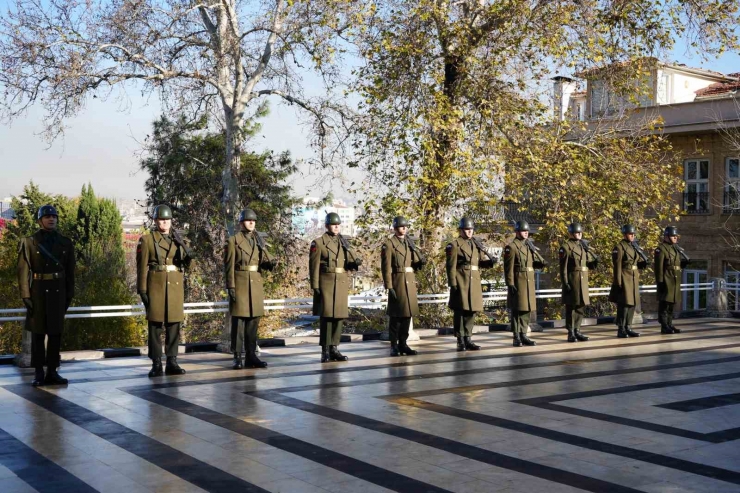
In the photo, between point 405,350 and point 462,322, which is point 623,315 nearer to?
point 462,322

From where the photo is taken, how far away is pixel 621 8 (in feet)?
64.3

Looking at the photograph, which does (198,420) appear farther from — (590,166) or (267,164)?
(267,164)

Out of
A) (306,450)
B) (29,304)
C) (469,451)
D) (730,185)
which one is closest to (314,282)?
(29,304)

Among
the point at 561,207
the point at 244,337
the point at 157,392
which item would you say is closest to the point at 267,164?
the point at 561,207

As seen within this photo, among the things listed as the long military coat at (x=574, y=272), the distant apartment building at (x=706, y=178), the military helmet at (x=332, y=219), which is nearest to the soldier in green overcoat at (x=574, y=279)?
the long military coat at (x=574, y=272)

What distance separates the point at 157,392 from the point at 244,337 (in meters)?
2.28

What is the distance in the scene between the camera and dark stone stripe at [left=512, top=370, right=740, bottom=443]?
757 cm

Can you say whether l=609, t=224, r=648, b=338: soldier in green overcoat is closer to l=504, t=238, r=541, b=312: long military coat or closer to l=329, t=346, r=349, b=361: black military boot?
l=504, t=238, r=541, b=312: long military coat

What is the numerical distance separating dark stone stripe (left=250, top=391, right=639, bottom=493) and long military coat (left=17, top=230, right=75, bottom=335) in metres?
2.79

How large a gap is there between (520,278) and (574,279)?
1.42 meters

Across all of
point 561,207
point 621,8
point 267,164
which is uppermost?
point 621,8

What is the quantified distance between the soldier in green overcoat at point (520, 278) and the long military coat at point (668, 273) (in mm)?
3274

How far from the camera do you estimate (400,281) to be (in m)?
13.2

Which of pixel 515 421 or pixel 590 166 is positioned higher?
pixel 590 166
